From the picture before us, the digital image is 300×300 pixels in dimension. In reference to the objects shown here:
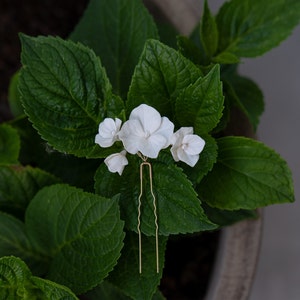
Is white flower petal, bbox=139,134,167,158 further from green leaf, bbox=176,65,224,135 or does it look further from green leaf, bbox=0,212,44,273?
green leaf, bbox=0,212,44,273

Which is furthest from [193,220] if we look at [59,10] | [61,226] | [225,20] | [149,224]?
[59,10]

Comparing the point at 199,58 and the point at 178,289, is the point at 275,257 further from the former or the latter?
the point at 199,58

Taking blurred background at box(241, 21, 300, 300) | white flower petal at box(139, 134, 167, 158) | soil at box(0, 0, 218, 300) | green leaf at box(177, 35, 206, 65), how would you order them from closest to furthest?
white flower petal at box(139, 134, 167, 158)
green leaf at box(177, 35, 206, 65)
soil at box(0, 0, 218, 300)
blurred background at box(241, 21, 300, 300)

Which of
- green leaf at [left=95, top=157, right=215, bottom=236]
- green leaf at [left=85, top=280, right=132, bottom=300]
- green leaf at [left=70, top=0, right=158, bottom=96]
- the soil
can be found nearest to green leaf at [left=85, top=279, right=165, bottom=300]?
green leaf at [left=85, top=280, right=132, bottom=300]

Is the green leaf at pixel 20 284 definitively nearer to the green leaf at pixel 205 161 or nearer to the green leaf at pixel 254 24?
the green leaf at pixel 205 161

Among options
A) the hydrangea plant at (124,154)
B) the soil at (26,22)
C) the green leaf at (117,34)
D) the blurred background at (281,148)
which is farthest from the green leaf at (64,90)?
the blurred background at (281,148)
